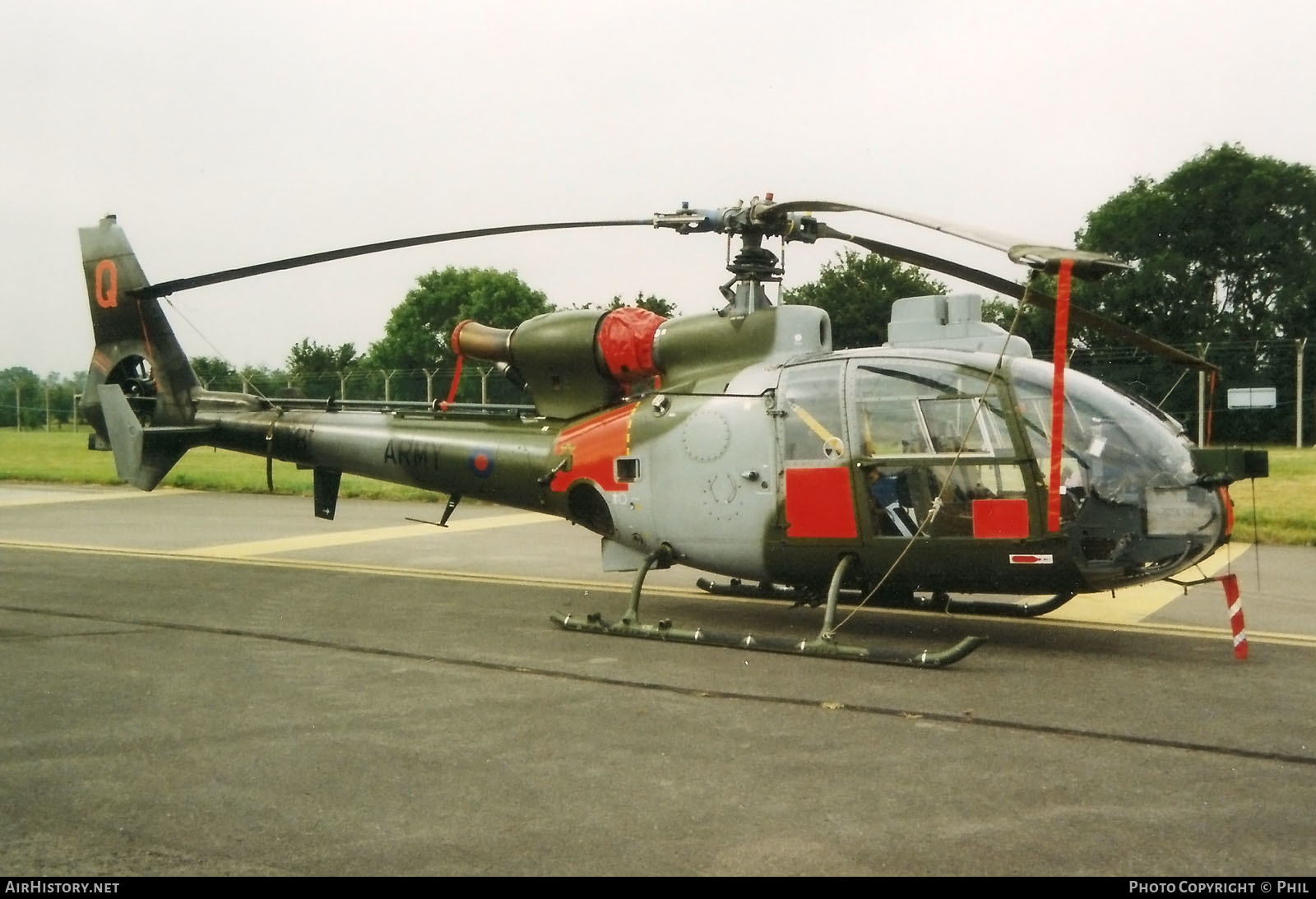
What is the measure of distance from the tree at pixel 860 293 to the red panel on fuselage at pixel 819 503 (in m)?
21.4

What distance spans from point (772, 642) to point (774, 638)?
0.09 m

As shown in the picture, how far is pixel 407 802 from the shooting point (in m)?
4.95

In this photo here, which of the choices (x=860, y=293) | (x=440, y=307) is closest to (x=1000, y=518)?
(x=860, y=293)

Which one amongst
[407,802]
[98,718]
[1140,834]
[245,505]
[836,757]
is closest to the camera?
[1140,834]

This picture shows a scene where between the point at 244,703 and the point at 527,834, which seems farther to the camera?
the point at 244,703

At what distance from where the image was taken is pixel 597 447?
943 centimetres

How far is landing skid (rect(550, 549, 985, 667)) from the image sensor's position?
744 centimetres

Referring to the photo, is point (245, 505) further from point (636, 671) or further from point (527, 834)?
point (527, 834)

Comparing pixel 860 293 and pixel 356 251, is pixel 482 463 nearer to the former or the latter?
pixel 356 251

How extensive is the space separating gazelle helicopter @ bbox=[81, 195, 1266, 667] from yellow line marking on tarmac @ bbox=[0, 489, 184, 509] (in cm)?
1222

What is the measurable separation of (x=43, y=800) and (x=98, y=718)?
→ 1.51 meters

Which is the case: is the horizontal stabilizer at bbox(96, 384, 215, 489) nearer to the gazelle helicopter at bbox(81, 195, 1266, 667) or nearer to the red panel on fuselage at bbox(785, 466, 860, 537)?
the gazelle helicopter at bbox(81, 195, 1266, 667)

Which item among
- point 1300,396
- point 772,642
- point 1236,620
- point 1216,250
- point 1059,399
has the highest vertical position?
point 1216,250

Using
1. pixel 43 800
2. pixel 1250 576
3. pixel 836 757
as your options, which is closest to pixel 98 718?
pixel 43 800
